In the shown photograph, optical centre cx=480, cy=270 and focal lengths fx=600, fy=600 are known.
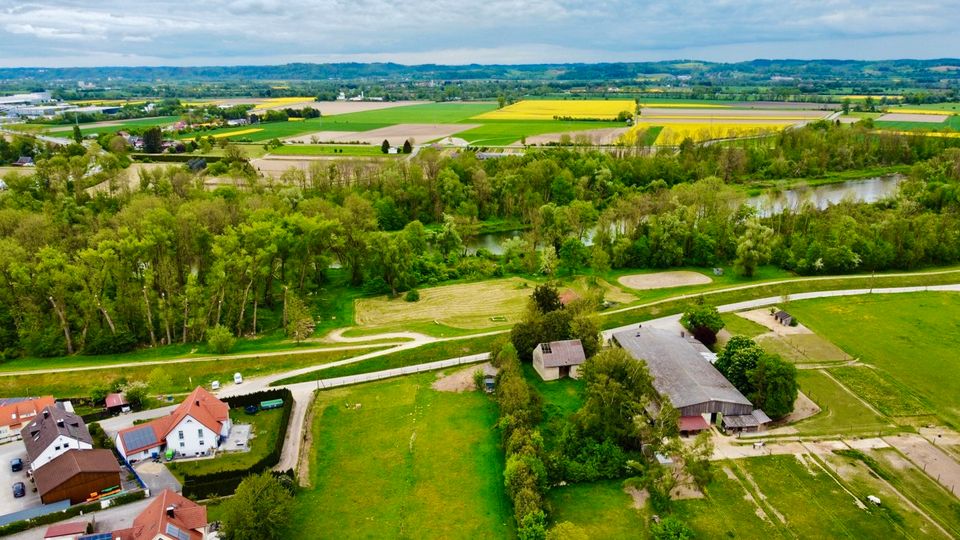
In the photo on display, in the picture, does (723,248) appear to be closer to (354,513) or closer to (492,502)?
(492,502)

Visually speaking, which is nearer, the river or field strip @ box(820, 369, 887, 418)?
field strip @ box(820, 369, 887, 418)

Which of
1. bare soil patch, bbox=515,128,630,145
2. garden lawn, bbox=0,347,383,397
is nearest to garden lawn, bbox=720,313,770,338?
garden lawn, bbox=0,347,383,397

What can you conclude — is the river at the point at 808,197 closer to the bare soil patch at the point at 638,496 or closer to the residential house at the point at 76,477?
the bare soil patch at the point at 638,496

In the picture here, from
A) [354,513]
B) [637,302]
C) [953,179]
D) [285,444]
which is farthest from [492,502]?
[953,179]

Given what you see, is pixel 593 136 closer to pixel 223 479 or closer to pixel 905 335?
pixel 905 335

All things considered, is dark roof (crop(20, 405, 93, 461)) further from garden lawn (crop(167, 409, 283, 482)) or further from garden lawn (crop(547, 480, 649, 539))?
garden lawn (crop(547, 480, 649, 539))

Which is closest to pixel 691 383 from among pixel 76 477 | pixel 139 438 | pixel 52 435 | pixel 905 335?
pixel 905 335

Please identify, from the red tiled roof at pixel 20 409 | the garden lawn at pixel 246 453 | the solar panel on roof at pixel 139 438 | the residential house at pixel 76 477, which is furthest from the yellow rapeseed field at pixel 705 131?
the residential house at pixel 76 477
